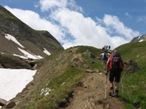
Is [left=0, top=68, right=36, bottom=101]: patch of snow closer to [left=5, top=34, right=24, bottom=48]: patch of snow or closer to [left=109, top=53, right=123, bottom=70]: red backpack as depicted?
[left=109, top=53, right=123, bottom=70]: red backpack

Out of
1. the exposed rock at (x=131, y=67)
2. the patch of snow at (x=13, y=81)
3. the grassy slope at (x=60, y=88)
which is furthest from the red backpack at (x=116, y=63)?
the patch of snow at (x=13, y=81)

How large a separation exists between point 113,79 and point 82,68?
29.8 feet

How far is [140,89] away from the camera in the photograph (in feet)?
97.9

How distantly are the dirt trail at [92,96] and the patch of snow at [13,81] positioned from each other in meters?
15.8

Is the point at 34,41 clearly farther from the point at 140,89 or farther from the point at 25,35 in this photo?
the point at 140,89

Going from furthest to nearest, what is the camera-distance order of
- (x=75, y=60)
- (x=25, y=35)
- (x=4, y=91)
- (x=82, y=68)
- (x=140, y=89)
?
(x=25, y=35) → (x=4, y=91) → (x=75, y=60) → (x=82, y=68) → (x=140, y=89)

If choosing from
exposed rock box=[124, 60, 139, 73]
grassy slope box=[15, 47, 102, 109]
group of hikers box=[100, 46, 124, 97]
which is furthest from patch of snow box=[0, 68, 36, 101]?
group of hikers box=[100, 46, 124, 97]

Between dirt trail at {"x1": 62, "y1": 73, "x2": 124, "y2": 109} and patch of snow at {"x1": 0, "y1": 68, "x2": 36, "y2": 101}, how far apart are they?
1581cm

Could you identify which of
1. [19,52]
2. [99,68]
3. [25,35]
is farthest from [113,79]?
[25,35]

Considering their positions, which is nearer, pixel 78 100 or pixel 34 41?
pixel 78 100

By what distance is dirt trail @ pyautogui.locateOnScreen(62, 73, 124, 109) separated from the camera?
84.8ft

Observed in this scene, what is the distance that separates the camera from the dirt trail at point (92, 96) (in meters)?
25.9

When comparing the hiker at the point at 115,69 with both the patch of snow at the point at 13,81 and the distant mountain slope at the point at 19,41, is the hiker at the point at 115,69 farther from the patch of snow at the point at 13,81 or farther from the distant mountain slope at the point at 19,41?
the distant mountain slope at the point at 19,41

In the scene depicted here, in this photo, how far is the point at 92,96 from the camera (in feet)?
90.1
